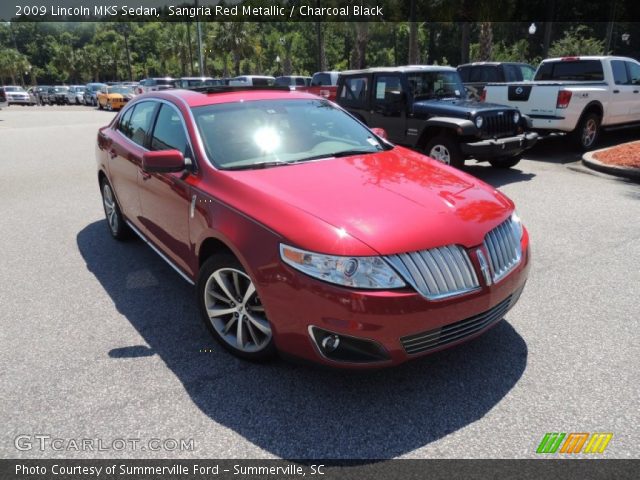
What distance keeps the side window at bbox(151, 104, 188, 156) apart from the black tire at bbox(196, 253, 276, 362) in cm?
101

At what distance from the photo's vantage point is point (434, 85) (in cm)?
897

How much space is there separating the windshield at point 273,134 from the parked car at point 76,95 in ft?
147

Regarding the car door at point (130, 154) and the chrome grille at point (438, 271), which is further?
the car door at point (130, 154)

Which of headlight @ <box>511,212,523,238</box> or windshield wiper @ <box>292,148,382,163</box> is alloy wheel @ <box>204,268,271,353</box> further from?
headlight @ <box>511,212,523,238</box>

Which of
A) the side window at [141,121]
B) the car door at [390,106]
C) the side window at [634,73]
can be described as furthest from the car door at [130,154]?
the side window at [634,73]

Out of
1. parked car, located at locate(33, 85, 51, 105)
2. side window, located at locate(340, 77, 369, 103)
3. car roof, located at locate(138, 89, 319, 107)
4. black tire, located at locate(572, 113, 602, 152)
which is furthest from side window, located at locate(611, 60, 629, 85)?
parked car, located at locate(33, 85, 51, 105)

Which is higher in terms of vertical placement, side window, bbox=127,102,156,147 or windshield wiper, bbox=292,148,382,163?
side window, bbox=127,102,156,147

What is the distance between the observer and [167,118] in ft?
13.8

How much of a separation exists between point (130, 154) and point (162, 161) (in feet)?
4.77

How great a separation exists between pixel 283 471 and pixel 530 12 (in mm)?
36894

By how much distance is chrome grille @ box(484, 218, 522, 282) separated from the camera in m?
2.93

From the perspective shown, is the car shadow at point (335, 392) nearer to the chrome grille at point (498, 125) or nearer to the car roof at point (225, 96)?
the car roof at point (225, 96)

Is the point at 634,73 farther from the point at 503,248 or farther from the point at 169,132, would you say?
the point at 169,132

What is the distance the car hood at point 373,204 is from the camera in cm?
271
